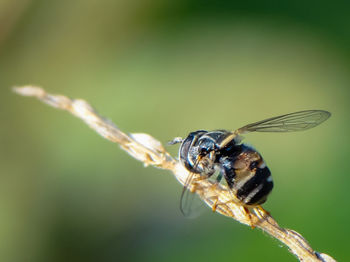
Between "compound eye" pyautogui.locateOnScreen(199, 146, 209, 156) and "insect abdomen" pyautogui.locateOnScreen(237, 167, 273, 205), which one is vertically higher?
"compound eye" pyautogui.locateOnScreen(199, 146, 209, 156)

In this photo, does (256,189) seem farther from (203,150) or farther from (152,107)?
(152,107)

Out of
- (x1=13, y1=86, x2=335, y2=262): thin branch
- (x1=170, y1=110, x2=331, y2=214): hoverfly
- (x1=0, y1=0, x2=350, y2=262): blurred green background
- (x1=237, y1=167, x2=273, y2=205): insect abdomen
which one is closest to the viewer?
(x1=13, y1=86, x2=335, y2=262): thin branch

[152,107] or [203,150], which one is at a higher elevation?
[152,107]

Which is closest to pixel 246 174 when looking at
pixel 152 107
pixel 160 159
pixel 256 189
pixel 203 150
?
pixel 256 189

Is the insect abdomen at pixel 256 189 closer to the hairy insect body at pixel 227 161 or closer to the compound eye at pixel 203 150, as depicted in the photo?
the hairy insect body at pixel 227 161

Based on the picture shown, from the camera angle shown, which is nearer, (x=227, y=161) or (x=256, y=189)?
(x=256, y=189)

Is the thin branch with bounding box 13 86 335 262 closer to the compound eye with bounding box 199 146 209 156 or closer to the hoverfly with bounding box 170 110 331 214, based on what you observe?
the hoverfly with bounding box 170 110 331 214

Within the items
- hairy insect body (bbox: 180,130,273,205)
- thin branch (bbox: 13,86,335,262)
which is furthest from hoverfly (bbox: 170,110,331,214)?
thin branch (bbox: 13,86,335,262)
